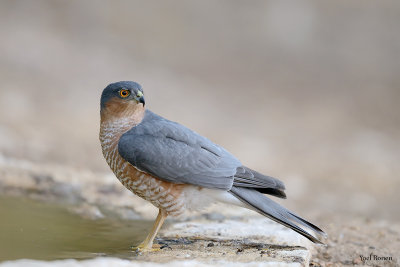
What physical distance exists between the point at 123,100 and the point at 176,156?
0.78 metres

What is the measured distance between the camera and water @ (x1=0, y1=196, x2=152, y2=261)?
4585mm

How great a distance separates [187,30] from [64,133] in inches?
407

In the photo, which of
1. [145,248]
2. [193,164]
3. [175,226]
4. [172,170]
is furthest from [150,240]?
[175,226]

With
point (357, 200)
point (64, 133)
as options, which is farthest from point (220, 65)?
point (357, 200)

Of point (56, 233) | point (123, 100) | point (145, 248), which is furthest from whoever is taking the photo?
point (56, 233)

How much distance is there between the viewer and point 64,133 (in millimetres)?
11172

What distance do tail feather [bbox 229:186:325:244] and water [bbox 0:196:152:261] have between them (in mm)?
1124

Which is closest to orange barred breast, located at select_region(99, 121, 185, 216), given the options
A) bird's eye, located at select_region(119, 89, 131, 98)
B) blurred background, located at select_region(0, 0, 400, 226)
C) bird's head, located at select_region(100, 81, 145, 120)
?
bird's head, located at select_region(100, 81, 145, 120)

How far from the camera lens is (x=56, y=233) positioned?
5.40 metres

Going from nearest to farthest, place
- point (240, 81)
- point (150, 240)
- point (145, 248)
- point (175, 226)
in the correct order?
point (145, 248)
point (150, 240)
point (175, 226)
point (240, 81)

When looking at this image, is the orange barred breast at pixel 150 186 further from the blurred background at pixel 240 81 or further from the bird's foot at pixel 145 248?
the blurred background at pixel 240 81

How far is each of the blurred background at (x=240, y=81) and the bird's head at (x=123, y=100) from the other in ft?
10.5

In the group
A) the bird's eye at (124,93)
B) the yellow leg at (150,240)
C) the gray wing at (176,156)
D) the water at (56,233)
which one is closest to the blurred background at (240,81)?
the water at (56,233)

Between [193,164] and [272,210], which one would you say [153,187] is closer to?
[193,164]
